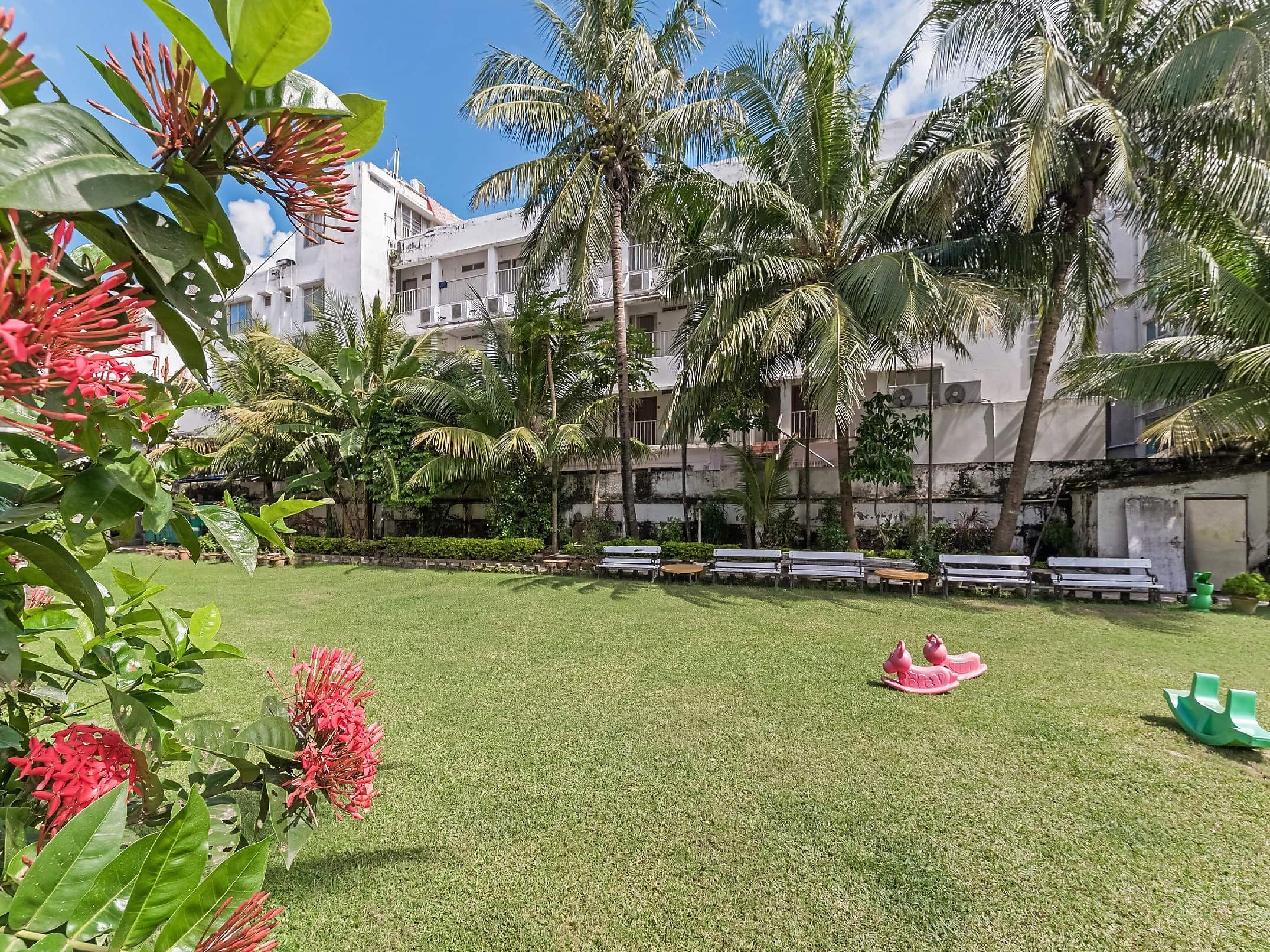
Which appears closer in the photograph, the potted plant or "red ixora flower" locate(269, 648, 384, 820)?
"red ixora flower" locate(269, 648, 384, 820)

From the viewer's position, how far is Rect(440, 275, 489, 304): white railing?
21844 millimetres

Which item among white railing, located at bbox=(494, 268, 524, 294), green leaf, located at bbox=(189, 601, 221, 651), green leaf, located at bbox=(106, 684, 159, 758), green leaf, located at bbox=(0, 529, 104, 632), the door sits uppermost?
white railing, located at bbox=(494, 268, 524, 294)

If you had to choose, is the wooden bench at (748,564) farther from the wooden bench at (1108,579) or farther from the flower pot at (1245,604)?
the flower pot at (1245,604)

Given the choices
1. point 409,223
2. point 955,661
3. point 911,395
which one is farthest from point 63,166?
point 409,223

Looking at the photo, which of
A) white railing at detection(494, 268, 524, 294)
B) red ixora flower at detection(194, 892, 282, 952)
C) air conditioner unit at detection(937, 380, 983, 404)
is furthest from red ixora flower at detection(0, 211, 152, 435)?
white railing at detection(494, 268, 524, 294)

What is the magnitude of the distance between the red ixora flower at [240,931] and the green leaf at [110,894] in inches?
3.6

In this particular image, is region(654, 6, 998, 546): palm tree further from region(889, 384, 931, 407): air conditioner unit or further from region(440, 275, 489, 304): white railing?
region(440, 275, 489, 304): white railing

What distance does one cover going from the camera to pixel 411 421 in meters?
14.7

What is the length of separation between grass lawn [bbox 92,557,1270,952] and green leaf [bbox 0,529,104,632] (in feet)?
7.48

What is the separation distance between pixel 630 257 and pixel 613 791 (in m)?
17.6

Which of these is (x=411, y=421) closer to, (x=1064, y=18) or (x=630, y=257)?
(x=630, y=257)

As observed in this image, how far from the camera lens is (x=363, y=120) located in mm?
801

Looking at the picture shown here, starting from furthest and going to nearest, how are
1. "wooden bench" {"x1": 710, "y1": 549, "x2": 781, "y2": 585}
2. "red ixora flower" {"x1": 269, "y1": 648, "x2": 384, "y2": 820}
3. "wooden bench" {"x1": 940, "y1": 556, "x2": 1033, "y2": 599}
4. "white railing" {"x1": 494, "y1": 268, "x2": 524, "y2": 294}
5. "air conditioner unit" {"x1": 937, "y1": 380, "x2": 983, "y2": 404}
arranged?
"white railing" {"x1": 494, "y1": 268, "x2": 524, "y2": 294} → "air conditioner unit" {"x1": 937, "y1": 380, "x2": 983, "y2": 404} → "wooden bench" {"x1": 710, "y1": 549, "x2": 781, "y2": 585} → "wooden bench" {"x1": 940, "y1": 556, "x2": 1033, "y2": 599} → "red ixora flower" {"x1": 269, "y1": 648, "x2": 384, "y2": 820}

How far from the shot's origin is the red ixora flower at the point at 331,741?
4.07 feet
